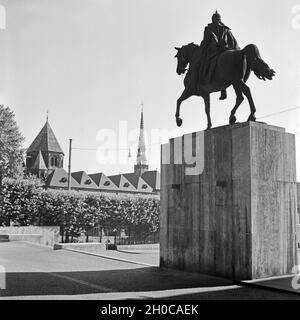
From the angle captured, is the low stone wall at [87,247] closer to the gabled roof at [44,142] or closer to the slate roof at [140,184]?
the gabled roof at [44,142]

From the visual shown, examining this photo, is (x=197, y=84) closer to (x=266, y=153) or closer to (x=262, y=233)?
(x=266, y=153)

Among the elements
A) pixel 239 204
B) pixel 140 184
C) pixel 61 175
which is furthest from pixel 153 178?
pixel 239 204

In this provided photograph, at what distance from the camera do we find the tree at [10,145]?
100 ft

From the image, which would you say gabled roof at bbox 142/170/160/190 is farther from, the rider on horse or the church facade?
the rider on horse

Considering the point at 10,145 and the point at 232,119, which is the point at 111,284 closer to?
the point at 232,119

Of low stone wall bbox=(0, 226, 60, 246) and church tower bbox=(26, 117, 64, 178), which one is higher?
church tower bbox=(26, 117, 64, 178)

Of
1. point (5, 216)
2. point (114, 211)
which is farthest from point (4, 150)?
point (114, 211)

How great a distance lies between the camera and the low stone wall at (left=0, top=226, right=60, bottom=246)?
22078 millimetres

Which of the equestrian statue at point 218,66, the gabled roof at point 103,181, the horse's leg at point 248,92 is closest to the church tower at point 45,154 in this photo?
the gabled roof at point 103,181

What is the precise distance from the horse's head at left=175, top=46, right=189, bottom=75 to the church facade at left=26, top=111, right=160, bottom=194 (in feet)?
207

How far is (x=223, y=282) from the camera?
8148 millimetres

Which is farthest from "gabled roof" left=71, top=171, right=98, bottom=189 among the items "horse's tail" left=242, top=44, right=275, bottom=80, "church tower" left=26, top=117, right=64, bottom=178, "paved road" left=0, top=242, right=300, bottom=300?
"horse's tail" left=242, top=44, right=275, bottom=80

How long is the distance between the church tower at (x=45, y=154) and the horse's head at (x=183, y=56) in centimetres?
7411
